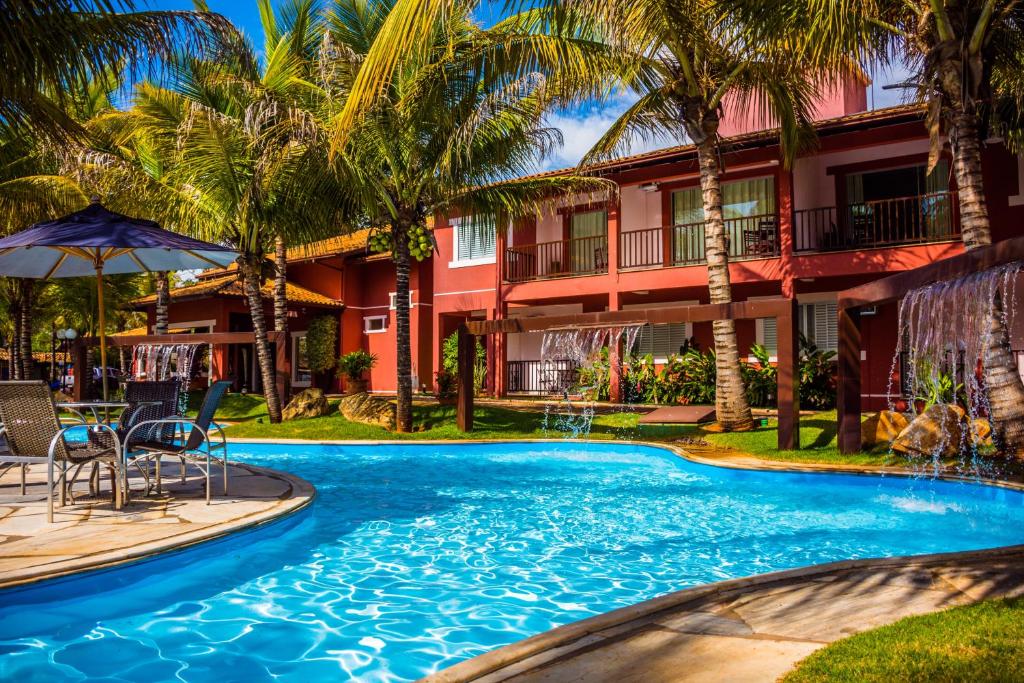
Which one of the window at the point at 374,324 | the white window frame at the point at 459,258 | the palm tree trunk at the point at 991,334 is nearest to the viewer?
the palm tree trunk at the point at 991,334

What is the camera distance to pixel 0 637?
146 inches

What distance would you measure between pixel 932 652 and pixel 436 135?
36.3 feet

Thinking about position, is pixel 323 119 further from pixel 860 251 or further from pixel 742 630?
pixel 742 630

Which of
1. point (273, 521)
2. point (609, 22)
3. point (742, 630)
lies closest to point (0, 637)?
point (273, 521)

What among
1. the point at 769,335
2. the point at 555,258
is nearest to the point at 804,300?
the point at 769,335

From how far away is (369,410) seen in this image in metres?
14.4

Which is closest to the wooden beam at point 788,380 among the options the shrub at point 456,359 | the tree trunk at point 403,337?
the tree trunk at point 403,337

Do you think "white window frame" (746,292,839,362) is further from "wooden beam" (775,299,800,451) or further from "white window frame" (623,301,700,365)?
"wooden beam" (775,299,800,451)

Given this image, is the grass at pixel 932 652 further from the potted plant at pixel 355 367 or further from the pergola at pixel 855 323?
the potted plant at pixel 355 367

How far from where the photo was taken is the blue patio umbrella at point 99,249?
6.60 meters

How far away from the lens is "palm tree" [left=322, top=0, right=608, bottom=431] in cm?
1116

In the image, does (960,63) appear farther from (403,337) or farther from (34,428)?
(34,428)

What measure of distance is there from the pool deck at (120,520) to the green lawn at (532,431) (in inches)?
232

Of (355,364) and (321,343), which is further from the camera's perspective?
(321,343)
